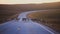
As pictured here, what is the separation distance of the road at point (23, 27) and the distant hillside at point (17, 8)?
→ 75 millimetres

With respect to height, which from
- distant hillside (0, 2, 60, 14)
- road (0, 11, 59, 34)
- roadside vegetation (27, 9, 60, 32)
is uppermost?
distant hillside (0, 2, 60, 14)

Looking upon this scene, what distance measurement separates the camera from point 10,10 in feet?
5.81

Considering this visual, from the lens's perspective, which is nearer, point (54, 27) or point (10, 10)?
point (54, 27)

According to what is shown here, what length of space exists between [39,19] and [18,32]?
32 centimetres

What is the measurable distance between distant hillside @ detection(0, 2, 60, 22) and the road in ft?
0.25

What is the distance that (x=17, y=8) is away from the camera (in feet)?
5.77

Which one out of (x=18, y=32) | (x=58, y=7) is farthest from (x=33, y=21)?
(x=58, y=7)

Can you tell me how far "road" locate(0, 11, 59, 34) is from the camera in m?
1.67

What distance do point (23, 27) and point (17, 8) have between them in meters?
0.27

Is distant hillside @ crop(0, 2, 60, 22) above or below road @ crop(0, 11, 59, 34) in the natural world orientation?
above

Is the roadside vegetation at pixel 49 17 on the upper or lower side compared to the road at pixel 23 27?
upper

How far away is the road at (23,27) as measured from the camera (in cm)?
167

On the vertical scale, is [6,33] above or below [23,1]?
below

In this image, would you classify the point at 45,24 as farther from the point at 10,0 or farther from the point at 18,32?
the point at 10,0
